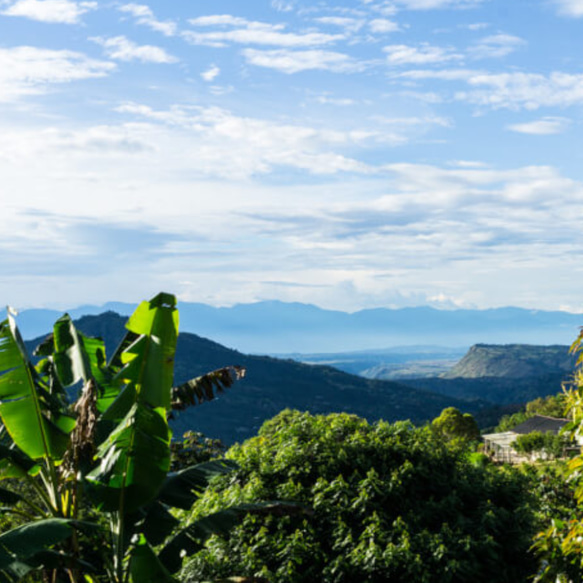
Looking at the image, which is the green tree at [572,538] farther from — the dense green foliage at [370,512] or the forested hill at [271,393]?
the forested hill at [271,393]

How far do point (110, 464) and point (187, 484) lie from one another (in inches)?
71.2

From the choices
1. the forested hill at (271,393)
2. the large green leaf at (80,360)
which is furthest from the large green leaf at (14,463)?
the forested hill at (271,393)

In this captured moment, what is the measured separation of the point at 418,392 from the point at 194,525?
179 m

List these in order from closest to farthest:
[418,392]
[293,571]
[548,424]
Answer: [293,571], [548,424], [418,392]

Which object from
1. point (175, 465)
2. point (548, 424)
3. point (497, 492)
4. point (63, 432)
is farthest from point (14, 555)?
point (548, 424)

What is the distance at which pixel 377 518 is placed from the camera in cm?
886

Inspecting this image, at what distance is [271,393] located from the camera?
17425 centimetres

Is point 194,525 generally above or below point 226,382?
below

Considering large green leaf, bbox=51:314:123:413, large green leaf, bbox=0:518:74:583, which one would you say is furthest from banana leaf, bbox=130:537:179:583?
large green leaf, bbox=51:314:123:413

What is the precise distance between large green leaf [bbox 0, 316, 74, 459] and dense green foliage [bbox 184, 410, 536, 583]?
105 inches

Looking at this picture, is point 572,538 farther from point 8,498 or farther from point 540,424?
point 540,424

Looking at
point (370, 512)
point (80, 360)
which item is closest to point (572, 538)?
point (370, 512)

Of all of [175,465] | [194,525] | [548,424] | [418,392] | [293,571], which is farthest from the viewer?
[418,392]

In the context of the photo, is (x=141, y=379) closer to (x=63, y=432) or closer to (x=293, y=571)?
(x=63, y=432)
